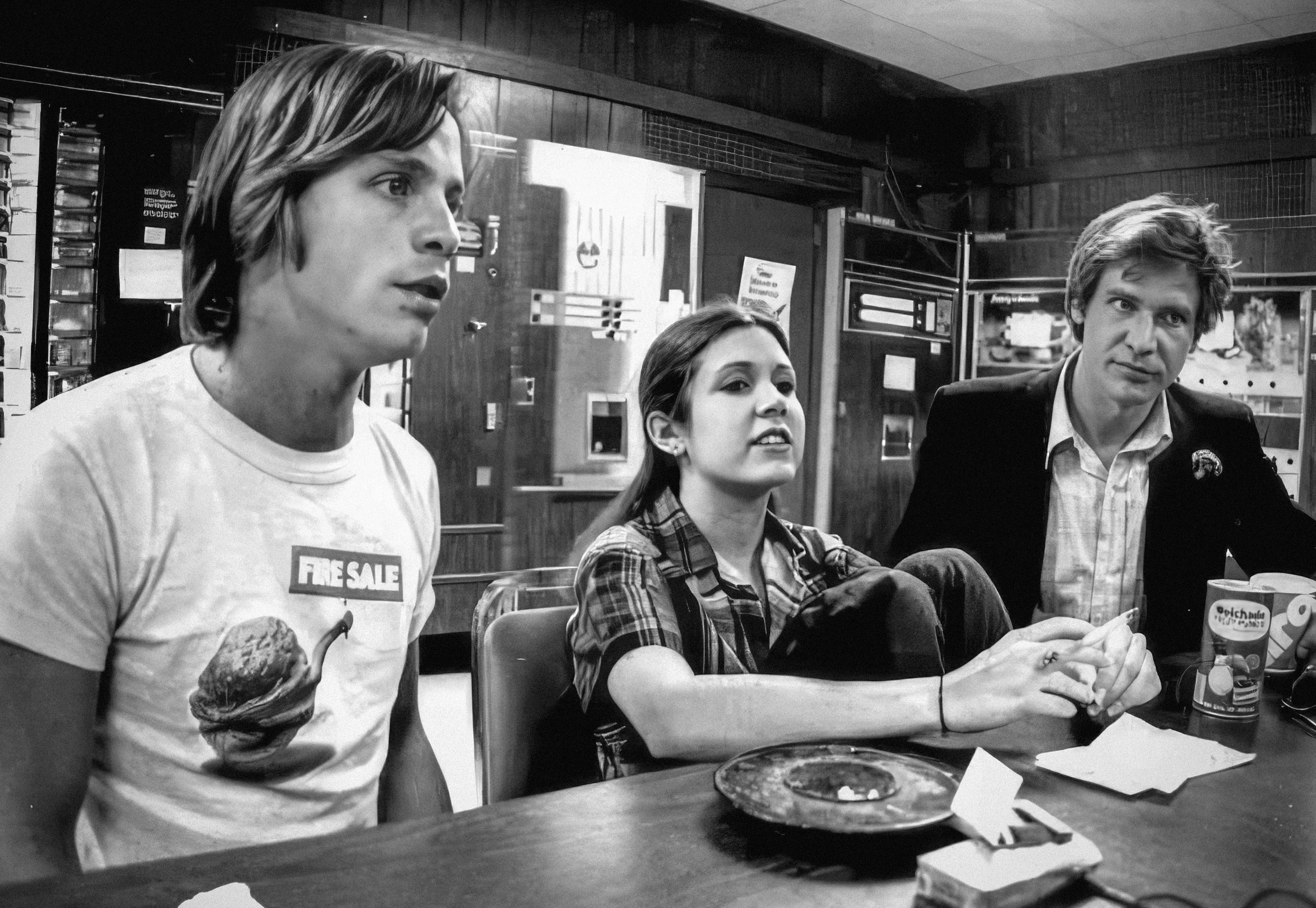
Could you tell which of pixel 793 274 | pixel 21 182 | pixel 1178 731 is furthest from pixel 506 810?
pixel 793 274

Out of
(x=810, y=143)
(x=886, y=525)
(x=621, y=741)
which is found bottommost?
(x=621, y=741)

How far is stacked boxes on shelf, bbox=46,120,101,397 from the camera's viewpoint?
2.90 feet

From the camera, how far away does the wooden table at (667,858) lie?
0.73 m

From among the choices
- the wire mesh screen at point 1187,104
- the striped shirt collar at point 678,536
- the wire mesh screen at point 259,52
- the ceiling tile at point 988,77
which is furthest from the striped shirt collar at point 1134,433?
the wire mesh screen at point 259,52

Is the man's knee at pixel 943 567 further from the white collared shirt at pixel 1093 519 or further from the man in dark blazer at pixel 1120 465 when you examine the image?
the white collared shirt at pixel 1093 519

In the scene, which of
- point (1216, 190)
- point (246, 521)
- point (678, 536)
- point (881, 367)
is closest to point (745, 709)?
point (678, 536)

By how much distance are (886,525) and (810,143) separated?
2.28ft

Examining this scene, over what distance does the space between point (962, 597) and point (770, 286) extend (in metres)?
0.65

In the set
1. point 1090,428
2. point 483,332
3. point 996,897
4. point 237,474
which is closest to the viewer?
point 996,897

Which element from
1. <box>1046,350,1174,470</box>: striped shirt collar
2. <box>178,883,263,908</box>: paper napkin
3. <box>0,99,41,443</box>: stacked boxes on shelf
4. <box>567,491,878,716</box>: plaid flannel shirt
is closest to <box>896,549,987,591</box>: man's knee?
<box>567,491,878,716</box>: plaid flannel shirt

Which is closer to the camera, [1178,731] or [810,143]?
[1178,731]

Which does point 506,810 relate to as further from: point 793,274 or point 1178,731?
point 793,274

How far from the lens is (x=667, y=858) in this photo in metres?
0.80

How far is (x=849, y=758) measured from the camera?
1.01 meters
